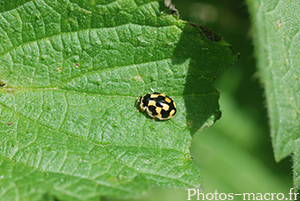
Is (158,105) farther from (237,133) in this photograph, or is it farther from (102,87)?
(237,133)

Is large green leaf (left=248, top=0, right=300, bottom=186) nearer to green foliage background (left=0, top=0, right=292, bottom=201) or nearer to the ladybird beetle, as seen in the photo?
the ladybird beetle

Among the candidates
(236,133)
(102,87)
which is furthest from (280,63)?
(236,133)

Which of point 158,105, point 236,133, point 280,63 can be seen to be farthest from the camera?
point 236,133

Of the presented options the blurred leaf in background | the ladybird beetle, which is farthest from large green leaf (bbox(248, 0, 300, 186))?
the blurred leaf in background

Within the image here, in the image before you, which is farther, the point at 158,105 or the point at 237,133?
the point at 237,133

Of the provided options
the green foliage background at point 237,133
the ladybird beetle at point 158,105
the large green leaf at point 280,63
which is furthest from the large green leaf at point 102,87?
the green foliage background at point 237,133

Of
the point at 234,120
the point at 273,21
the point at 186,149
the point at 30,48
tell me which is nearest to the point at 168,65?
the point at 186,149

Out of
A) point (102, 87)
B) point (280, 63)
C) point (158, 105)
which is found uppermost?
point (280, 63)
